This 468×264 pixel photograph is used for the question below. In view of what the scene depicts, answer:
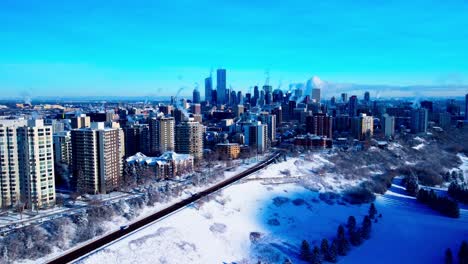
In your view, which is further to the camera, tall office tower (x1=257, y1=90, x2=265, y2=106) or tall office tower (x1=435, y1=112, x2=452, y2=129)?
tall office tower (x1=257, y1=90, x2=265, y2=106)

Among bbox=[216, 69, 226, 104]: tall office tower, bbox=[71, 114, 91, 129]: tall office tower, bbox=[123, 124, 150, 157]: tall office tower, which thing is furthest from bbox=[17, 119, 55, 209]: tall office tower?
bbox=[216, 69, 226, 104]: tall office tower

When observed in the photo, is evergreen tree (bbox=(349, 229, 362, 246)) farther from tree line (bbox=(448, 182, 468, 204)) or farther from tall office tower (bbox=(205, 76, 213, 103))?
tall office tower (bbox=(205, 76, 213, 103))

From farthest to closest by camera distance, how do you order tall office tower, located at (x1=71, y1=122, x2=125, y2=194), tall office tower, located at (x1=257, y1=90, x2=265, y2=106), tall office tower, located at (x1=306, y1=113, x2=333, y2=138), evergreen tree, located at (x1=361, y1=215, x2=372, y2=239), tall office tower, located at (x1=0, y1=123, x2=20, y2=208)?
1. tall office tower, located at (x1=257, y1=90, x2=265, y2=106)
2. tall office tower, located at (x1=306, y1=113, x2=333, y2=138)
3. tall office tower, located at (x1=71, y1=122, x2=125, y2=194)
4. evergreen tree, located at (x1=361, y1=215, x2=372, y2=239)
5. tall office tower, located at (x1=0, y1=123, x2=20, y2=208)

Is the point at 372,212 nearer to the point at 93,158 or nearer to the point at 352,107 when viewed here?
the point at 93,158

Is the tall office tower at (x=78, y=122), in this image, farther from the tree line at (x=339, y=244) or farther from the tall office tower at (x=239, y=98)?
the tall office tower at (x=239, y=98)

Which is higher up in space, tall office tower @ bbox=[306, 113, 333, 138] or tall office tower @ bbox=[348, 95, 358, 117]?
tall office tower @ bbox=[348, 95, 358, 117]

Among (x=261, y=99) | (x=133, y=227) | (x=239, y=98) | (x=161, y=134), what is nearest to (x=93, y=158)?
(x=133, y=227)

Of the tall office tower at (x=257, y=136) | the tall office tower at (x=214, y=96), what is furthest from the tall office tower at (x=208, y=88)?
the tall office tower at (x=257, y=136)
